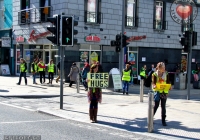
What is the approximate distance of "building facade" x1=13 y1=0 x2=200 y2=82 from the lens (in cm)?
2486

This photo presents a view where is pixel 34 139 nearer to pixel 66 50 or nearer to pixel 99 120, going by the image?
pixel 99 120

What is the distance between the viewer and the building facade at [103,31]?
24.9 m

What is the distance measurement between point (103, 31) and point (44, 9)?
4772 millimetres

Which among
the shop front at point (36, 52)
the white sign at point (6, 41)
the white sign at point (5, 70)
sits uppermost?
the white sign at point (6, 41)

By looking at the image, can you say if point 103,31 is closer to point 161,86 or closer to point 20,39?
point 20,39

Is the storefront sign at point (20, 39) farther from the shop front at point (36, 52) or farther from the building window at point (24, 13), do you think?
the building window at point (24, 13)

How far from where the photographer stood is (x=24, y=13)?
27891 mm

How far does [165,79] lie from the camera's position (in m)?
10.1

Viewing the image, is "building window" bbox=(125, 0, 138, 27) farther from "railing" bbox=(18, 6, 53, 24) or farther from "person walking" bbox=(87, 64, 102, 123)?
"person walking" bbox=(87, 64, 102, 123)

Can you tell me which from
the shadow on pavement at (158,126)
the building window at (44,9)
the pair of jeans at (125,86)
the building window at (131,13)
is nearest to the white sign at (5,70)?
the building window at (44,9)

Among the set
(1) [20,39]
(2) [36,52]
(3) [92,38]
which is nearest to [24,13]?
(1) [20,39]

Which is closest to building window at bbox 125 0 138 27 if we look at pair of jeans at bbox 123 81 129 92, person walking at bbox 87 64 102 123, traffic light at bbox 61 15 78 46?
pair of jeans at bbox 123 81 129 92

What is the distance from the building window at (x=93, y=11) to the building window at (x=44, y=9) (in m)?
2.89

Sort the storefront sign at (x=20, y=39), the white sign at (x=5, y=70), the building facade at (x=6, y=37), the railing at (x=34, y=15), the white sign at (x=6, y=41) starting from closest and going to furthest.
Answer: the railing at (x=34, y=15), the storefront sign at (x=20, y=39), the white sign at (x=5, y=70), the white sign at (x=6, y=41), the building facade at (x=6, y=37)
